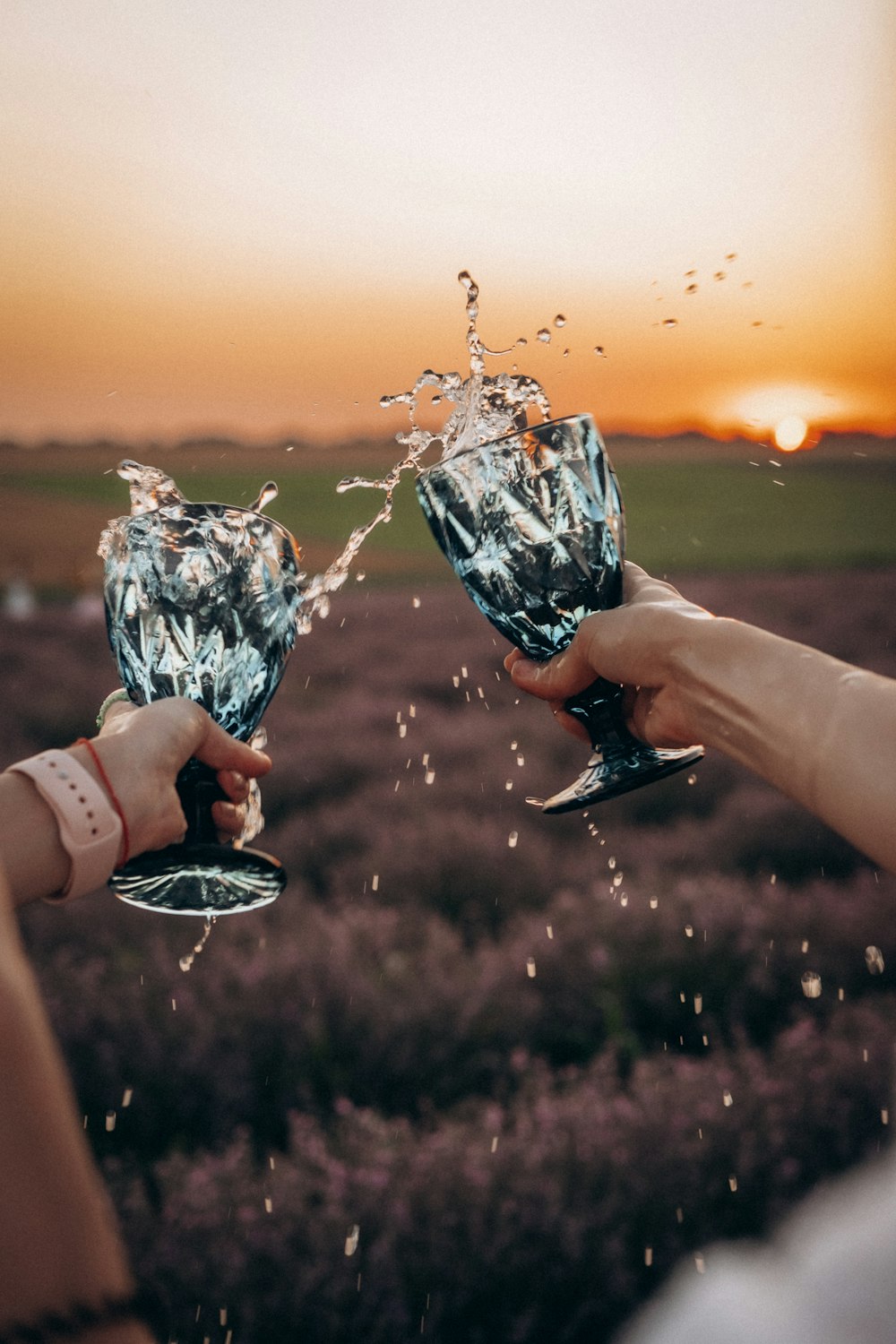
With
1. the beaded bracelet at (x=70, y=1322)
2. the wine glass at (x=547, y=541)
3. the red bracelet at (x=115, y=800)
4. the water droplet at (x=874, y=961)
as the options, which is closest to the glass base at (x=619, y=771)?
the wine glass at (x=547, y=541)

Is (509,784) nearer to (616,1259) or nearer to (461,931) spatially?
(461,931)

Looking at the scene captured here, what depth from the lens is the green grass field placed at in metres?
13.5

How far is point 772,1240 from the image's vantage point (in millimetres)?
1892

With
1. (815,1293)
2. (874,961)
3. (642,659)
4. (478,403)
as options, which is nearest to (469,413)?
(478,403)

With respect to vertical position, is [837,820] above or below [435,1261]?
above

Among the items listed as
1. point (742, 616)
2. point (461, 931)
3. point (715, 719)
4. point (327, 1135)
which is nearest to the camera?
point (715, 719)

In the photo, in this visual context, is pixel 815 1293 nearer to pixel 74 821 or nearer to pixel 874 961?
pixel 74 821

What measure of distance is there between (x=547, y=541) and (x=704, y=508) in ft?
53.2

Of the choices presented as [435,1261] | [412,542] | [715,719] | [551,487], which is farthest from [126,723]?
[412,542]

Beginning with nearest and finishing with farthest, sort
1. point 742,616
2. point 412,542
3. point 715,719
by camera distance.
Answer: point 715,719 → point 742,616 → point 412,542

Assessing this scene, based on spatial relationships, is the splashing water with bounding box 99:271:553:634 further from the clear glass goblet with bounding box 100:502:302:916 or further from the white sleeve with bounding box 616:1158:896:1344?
the white sleeve with bounding box 616:1158:896:1344

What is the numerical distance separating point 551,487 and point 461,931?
2.17 metres

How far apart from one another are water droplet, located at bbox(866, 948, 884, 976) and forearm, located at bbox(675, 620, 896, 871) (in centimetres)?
195

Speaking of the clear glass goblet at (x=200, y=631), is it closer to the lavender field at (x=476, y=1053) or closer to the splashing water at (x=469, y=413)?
the splashing water at (x=469, y=413)
